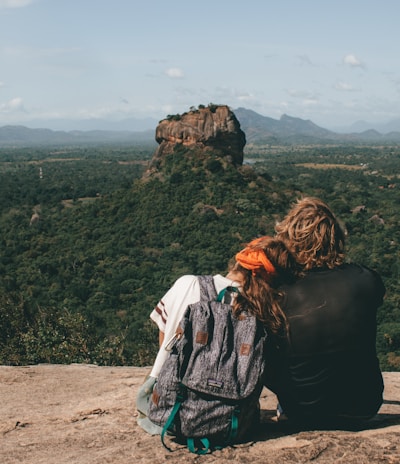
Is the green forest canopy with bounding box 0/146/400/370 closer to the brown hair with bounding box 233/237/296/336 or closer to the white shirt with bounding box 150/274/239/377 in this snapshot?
the white shirt with bounding box 150/274/239/377

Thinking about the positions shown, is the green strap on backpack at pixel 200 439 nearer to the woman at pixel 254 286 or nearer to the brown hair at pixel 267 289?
the woman at pixel 254 286

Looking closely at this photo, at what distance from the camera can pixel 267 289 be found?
11.6 ft

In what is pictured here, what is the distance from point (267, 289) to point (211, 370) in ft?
2.11

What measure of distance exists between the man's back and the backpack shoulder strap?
48 centimetres

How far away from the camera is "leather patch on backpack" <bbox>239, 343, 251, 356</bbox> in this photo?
3.47 meters

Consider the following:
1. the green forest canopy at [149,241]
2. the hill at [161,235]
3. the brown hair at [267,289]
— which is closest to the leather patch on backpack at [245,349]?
the brown hair at [267,289]

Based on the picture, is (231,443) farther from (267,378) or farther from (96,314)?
(96,314)

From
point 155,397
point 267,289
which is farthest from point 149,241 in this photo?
point 267,289

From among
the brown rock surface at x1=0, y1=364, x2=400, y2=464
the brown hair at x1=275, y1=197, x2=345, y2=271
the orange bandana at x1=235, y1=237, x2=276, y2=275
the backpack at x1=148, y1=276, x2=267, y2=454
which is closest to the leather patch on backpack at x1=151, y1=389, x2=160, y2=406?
the backpack at x1=148, y1=276, x2=267, y2=454

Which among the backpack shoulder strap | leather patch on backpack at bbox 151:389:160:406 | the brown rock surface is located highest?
the backpack shoulder strap

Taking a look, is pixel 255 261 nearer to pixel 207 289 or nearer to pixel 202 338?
pixel 207 289

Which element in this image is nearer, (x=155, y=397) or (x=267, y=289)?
(x=267, y=289)

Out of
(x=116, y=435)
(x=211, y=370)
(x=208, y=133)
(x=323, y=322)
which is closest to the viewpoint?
(x=211, y=370)

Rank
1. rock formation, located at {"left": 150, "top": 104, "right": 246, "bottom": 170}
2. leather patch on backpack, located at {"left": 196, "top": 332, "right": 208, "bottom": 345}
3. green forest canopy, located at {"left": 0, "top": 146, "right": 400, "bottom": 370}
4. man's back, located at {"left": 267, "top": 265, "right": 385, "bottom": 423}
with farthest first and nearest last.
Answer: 1. rock formation, located at {"left": 150, "top": 104, "right": 246, "bottom": 170}
2. green forest canopy, located at {"left": 0, "top": 146, "right": 400, "bottom": 370}
3. man's back, located at {"left": 267, "top": 265, "right": 385, "bottom": 423}
4. leather patch on backpack, located at {"left": 196, "top": 332, "right": 208, "bottom": 345}
